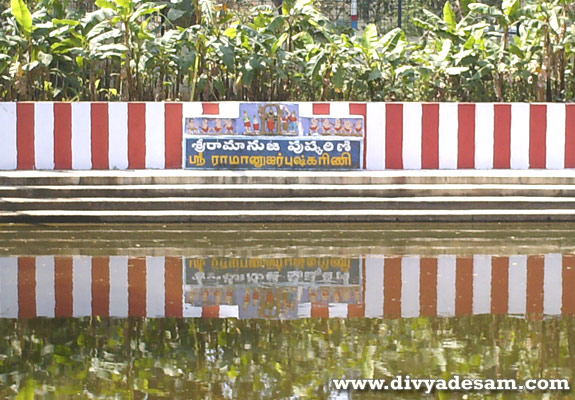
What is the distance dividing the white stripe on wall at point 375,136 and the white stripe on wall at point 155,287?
4399mm

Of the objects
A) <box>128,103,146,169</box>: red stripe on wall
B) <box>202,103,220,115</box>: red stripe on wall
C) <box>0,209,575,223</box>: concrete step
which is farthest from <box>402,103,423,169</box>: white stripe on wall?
<box>128,103,146,169</box>: red stripe on wall

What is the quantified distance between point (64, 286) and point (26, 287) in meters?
0.29

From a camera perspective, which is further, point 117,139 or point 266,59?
point 266,59

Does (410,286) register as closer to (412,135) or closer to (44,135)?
(412,135)

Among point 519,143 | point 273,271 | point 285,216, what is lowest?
point 273,271

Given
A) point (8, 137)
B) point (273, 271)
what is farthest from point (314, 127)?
point (273, 271)

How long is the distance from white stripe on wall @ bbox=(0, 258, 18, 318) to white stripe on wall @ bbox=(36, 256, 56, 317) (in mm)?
168

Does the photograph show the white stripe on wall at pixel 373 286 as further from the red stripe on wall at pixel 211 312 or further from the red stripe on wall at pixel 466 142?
the red stripe on wall at pixel 466 142

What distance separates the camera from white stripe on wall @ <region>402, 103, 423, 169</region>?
1330 cm

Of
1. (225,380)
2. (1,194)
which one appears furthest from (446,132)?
(225,380)

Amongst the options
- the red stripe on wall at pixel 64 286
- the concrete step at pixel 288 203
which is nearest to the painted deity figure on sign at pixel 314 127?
the concrete step at pixel 288 203

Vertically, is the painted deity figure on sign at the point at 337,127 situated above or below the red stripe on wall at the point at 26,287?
above

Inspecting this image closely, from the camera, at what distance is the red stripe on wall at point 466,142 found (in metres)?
13.4

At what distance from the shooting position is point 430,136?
43.8ft
